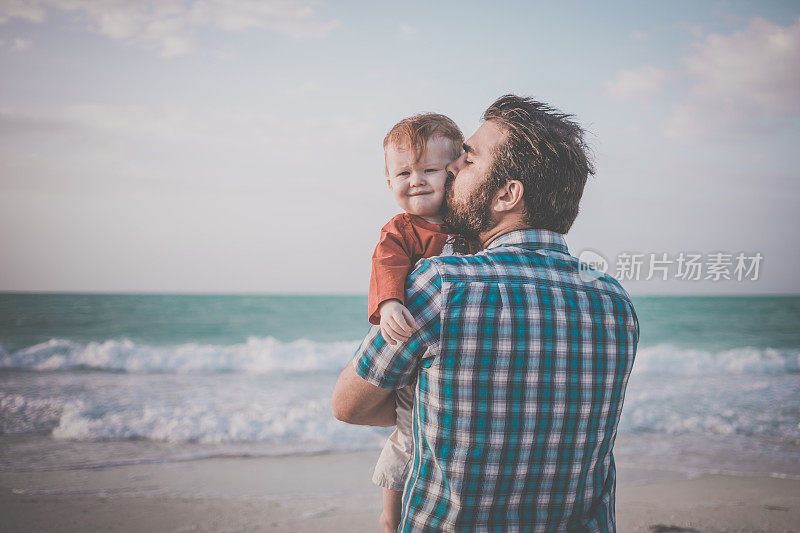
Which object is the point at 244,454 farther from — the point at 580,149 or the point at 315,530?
the point at 580,149

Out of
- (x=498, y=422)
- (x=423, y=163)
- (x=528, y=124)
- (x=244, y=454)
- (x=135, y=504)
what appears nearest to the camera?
(x=498, y=422)

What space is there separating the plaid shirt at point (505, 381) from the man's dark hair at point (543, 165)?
0.55ft

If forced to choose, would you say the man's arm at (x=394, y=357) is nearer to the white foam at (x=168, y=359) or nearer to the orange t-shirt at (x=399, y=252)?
the orange t-shirt at (x=399, y=252)

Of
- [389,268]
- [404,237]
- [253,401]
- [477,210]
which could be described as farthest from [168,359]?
[477,210]

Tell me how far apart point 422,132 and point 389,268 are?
3.19 ft

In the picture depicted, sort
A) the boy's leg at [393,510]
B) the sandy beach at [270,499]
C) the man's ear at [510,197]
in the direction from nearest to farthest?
the man's ear at [510,197] → the boy's leg at [393,510] → the sandy beach at [270,499]

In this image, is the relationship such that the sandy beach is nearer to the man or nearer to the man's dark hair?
the man

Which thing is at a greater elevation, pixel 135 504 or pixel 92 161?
pixel 92 161

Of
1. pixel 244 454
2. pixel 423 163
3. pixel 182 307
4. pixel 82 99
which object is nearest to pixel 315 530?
pixel 244 454

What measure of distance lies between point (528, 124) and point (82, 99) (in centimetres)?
1091

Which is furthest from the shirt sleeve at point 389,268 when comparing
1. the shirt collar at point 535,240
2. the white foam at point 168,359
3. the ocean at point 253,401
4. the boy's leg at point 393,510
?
the white foam at point 168,359

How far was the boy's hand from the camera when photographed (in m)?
1.12

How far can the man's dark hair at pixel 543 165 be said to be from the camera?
134 cm

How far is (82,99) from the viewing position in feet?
31.8
